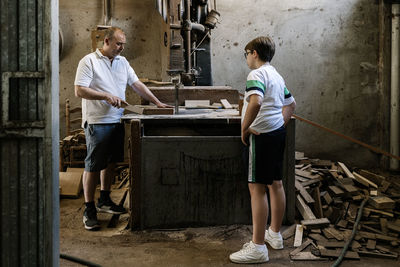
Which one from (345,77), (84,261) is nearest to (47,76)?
(84,261)

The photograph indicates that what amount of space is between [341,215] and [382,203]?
0.45 metres

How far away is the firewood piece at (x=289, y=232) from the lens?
364 cm

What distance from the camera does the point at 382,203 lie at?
417 cm

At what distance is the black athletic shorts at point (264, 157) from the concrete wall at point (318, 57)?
377 centimetres

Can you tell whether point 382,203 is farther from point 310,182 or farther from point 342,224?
point 310,182

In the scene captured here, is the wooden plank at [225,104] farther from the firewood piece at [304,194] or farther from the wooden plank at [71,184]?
the wooden plank at [71,184]

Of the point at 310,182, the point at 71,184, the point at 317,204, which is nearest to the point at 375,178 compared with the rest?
the point at 310,182

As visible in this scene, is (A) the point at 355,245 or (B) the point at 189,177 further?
(B) the point at 189,177

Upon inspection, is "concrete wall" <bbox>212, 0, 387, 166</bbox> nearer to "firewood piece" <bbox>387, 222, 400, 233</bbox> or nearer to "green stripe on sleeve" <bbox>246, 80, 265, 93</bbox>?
"firewood piece" <bbox>387, 222, 400, 233</bbox>

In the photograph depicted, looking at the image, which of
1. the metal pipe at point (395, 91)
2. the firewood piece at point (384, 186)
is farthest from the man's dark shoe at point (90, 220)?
the metal pipe at point (395, 91)

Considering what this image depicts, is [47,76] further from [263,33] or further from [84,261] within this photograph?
[263,33]

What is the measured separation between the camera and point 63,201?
494 cm

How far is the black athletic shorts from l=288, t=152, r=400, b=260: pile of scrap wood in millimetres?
693

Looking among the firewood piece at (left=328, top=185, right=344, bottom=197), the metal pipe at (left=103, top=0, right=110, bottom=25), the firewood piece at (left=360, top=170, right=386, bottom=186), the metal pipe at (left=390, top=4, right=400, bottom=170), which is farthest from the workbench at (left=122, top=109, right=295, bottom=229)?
the metal pipe at (left=390, top=4, right=400, bottom=170)
